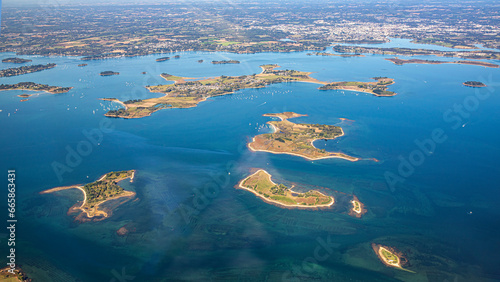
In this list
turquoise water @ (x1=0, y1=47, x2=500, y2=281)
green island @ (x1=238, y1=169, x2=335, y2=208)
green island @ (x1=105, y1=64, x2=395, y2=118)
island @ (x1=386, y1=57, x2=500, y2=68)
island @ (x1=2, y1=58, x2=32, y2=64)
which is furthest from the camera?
island @ (x1=2, y1=58, x2=32, y2=64)

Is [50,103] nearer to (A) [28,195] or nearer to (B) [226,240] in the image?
(A) [28,195]

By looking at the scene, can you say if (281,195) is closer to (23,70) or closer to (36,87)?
(36,87)

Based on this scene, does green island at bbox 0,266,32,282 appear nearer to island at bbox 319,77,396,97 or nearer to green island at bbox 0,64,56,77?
island at bbox 319,77,396,97

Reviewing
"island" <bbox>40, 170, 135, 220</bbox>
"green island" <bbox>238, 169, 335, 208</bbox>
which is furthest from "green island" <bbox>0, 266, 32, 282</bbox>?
"green island" <bbox>238, 169, 335, 208</bbox>

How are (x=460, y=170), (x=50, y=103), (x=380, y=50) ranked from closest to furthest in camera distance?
(x=460, y=170) → (x=50, y=103) → (x=380, y=50)

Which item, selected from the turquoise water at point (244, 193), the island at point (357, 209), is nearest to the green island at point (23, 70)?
the turquoise water at point (244, 193)

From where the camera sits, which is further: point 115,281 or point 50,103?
point 50,103

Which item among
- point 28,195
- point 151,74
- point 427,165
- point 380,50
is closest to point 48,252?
point 28,195
